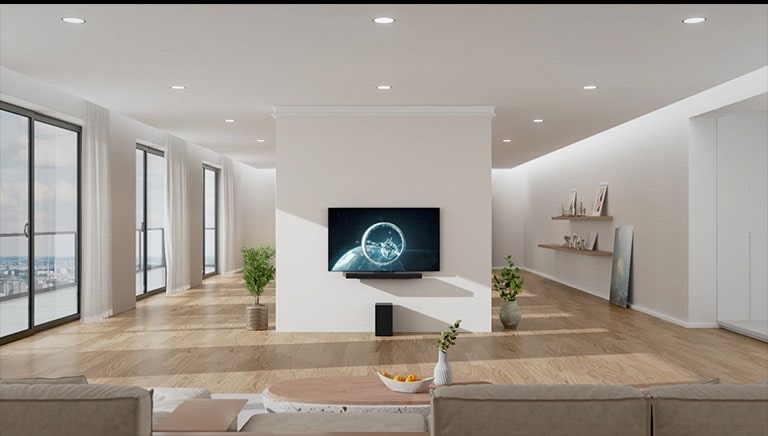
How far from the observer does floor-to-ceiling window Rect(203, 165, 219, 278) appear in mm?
14109

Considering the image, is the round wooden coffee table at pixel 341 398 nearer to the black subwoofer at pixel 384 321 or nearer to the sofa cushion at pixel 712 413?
the sofa cushion at pixel 712 413

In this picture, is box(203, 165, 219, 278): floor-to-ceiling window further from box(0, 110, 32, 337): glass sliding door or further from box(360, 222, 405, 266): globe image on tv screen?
box(360, 222, 405, 266): globe image on tv screen

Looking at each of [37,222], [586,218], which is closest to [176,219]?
[37,222]

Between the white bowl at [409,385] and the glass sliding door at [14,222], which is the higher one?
the glass sliding door at [14,222]

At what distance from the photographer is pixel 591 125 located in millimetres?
9039

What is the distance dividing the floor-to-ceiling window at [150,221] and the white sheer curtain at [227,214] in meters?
3.26

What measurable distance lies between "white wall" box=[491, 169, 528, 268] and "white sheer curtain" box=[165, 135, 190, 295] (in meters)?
7.62

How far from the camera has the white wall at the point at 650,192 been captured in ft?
25.6

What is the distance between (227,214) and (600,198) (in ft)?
25.2

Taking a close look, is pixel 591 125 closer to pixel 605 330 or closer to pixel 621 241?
pixel 621 241

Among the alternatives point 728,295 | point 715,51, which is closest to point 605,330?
point 728,295

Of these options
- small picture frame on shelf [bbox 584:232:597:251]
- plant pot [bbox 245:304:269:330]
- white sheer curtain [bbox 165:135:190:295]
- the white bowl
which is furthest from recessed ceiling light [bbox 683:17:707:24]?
white sheer curtain [bbox 165:135:190:295]

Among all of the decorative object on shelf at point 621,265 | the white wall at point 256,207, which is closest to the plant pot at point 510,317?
the decorative object on shelf at point 621,265

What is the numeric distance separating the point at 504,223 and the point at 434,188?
30.4ft
